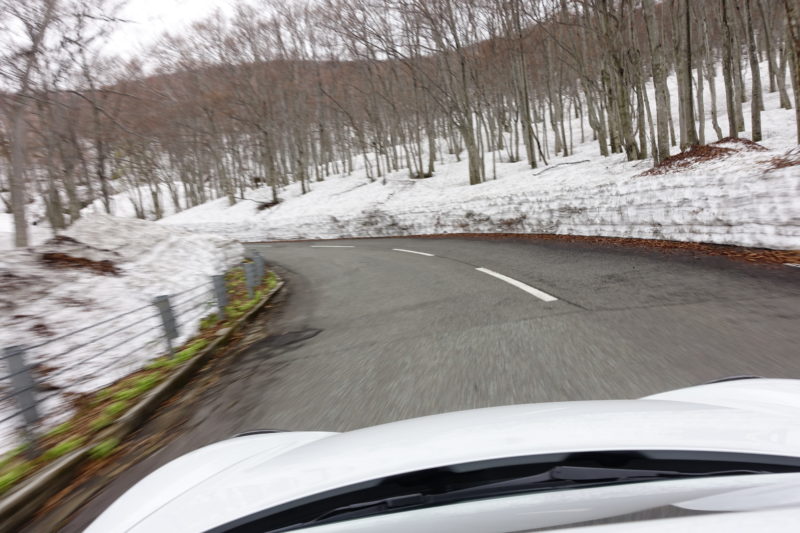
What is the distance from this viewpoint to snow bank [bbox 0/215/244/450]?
18.1ft

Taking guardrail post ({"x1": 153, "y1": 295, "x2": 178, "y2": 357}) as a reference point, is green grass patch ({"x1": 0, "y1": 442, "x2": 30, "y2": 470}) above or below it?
below

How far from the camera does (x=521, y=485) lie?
4.29ft

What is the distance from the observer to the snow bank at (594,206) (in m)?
7.86

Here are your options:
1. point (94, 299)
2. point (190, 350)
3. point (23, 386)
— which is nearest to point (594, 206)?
point (190, 350)

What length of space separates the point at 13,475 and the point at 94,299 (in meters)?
4.96

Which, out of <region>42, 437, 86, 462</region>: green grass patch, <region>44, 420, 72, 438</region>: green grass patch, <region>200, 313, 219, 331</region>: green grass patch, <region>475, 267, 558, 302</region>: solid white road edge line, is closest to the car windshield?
<region>42, 437, 86, 462</region>: green grass patch

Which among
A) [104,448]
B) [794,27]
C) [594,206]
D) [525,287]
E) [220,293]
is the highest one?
[794,27]

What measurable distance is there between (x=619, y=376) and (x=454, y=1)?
2611 centimetres

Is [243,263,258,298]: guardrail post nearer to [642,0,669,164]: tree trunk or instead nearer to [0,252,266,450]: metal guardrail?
[0,252,266,450]: metal guardrail

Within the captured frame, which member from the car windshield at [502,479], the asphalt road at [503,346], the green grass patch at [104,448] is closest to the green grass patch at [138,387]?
the asphalt road at [503,346]

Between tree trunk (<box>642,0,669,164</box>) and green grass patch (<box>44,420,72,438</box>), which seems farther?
tree trunk (<box>642,0,669,164</box>)

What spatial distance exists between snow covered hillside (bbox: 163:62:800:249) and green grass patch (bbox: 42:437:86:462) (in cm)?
1030

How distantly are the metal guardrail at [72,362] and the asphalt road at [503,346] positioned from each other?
4.19 feet

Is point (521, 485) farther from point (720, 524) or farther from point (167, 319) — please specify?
point (167, 319)
